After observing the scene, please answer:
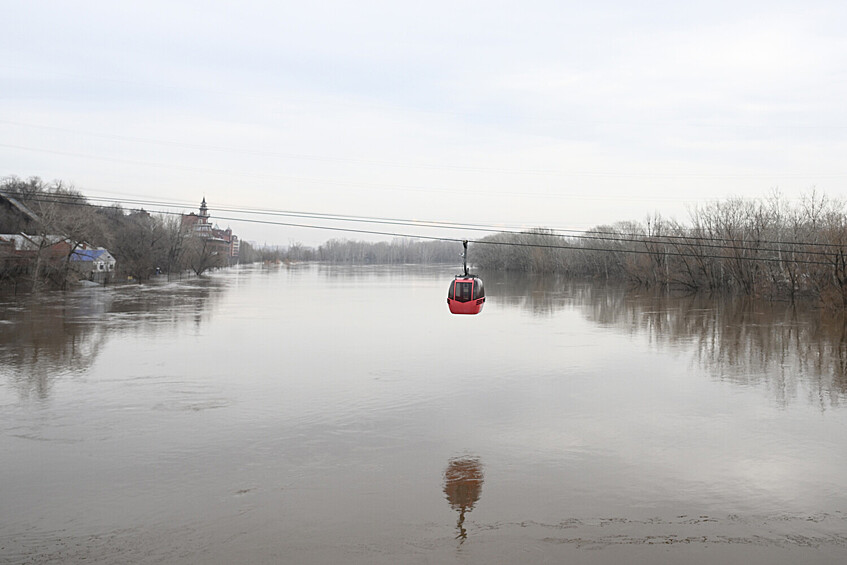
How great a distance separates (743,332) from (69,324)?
127 feet

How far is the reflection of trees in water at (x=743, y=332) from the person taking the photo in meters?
24.5

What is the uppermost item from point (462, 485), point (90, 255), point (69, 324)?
point (90, 255)

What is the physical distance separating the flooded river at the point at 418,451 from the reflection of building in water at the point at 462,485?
0.21ft

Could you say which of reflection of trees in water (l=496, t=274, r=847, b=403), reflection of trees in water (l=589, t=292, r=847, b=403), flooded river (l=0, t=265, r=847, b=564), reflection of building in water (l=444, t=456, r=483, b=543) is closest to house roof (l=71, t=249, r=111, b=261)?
flooded river (l=0, t=265, r=847, b=564)

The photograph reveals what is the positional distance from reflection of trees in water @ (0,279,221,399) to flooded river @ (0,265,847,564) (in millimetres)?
267

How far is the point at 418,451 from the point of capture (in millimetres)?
15336

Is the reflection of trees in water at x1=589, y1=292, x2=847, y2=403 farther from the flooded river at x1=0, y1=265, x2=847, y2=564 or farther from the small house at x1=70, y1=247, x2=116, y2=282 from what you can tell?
the small house at x1=70, y1=247, x2=116, y2=282

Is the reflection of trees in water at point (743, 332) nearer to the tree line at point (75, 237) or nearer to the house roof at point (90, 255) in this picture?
the tree line at point (75, 237)

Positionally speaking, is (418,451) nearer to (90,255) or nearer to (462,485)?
(462,485)

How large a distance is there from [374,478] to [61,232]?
56.8 metres

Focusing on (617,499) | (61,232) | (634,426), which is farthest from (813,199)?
(61,232)

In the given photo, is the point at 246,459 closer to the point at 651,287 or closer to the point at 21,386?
the point at 21,386

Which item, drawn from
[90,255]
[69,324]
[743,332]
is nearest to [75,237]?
[90,255]

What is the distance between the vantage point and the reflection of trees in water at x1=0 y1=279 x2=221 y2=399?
2411 centimetres
